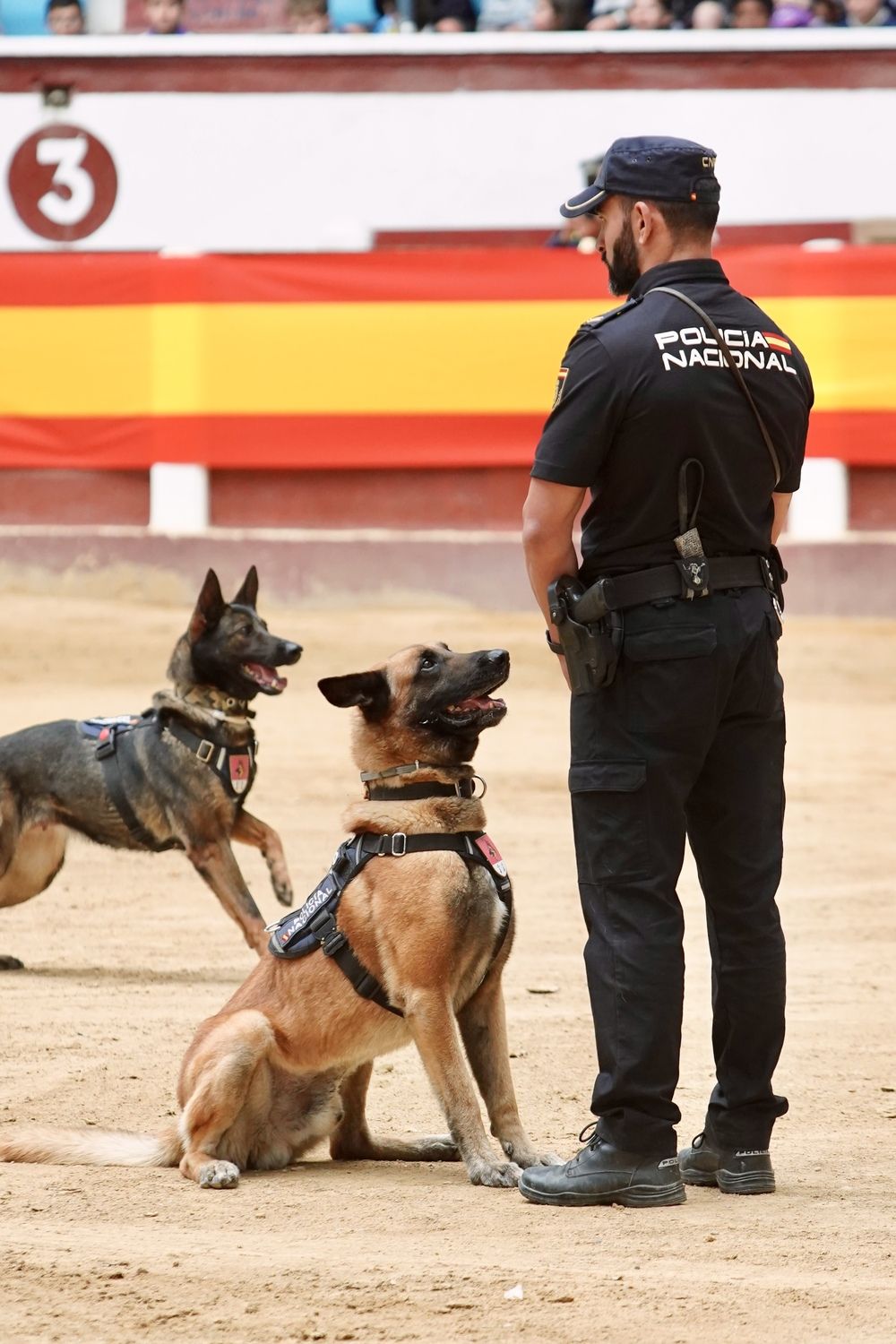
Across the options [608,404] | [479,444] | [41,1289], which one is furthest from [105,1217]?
[479,444]

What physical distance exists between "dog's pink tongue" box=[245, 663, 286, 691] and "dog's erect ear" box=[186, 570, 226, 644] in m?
0.22

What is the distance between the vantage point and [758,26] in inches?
631

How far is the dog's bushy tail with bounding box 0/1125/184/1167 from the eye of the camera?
4961 millimetres

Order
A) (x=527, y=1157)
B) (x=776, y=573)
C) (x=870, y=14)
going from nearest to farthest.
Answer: (x=776, y=573) → (x=527, y=1157) → (x=870, y=14)

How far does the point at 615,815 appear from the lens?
4.35 meters

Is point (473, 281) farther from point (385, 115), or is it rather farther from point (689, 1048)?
point (689, 1048)

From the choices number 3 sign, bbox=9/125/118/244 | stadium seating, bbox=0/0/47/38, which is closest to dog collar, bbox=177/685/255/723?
number 3 sign, bbox=9/125/118/244

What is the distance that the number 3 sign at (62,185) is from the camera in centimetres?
1625

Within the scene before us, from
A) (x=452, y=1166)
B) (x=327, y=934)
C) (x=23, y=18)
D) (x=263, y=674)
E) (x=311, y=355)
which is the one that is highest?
(x=23, y=18)

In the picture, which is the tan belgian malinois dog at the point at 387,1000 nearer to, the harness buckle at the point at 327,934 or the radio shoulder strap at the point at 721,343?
the harness buckle at the point at 327,934

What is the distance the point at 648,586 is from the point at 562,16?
13.0 meters

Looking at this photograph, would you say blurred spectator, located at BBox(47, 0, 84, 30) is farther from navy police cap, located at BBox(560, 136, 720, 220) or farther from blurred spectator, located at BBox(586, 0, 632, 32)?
navy police cap, located at BBox(560, 136, 720, 220)

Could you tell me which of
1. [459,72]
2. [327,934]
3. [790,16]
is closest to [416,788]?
[327,934]

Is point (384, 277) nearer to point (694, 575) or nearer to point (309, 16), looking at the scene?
point (309, 16)
